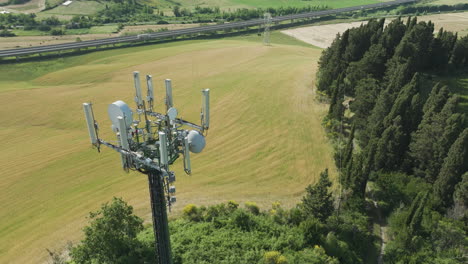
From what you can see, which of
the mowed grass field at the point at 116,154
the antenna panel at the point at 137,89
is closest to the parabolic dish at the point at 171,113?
the antenna panel at the point at 137,89

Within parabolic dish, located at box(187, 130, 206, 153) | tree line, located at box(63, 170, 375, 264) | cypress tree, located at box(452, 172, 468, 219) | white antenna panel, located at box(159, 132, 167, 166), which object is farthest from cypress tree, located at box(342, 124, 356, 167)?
white antenna panel, located at box(159, 132, 167, 166)

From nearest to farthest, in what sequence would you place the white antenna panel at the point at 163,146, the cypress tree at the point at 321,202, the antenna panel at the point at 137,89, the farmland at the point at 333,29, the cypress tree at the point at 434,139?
the white antenna panel at the point at 163,146
the antenna panel at the point at 137,89
the cypress tree at the point at 321,202
the cypress tree at the point at 434,139
the farmland at the point at 333,29

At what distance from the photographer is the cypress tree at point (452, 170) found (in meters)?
38.5

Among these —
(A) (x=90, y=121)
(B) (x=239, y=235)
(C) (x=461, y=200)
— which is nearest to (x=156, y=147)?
(A) (x=90, y=121)

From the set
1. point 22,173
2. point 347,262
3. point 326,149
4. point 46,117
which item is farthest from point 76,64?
point 347,262

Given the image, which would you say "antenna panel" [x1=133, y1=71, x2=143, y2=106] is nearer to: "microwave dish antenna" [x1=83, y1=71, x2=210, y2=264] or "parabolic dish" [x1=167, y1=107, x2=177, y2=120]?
"microwave dish antenna" [x1=83, y1=71, x2=210, y2=264]

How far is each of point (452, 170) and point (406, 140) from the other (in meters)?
9.63

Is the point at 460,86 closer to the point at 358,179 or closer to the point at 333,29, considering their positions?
the point at 358,179

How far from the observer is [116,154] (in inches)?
2112

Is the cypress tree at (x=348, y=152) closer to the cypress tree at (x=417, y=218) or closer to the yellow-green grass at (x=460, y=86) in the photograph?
the cypress tree at (x=417, y=218)

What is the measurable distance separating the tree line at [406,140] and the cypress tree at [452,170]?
0.34 feet

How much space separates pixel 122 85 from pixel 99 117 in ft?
61.6

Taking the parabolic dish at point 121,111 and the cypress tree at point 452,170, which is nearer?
the parabolic dish at point 121,111

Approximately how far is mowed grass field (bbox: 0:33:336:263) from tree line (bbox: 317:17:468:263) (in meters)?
6.69
